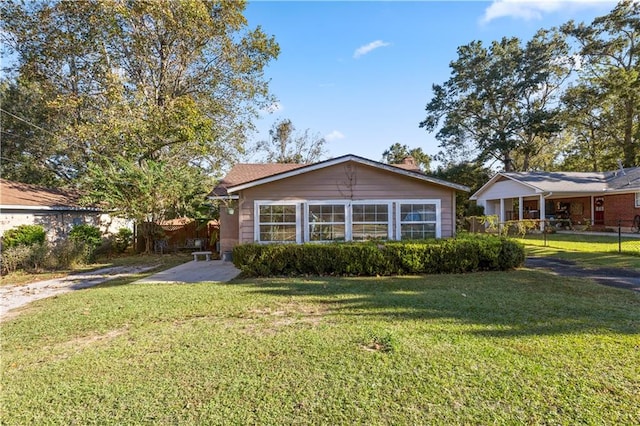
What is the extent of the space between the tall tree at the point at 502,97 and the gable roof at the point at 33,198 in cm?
Result: 3230

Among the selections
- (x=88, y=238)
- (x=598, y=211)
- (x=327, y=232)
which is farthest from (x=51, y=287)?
(x=598, y=211)

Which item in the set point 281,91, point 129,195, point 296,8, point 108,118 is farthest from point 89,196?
point 281,91

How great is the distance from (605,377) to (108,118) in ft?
57.4

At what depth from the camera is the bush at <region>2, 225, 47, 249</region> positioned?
11.7 meters

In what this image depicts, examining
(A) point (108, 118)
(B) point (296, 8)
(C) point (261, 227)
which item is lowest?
(C) point (261, 227)

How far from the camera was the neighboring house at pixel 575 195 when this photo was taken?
20609mm

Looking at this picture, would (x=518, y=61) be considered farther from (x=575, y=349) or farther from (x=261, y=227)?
(x=575, y=349)

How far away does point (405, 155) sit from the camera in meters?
47.6

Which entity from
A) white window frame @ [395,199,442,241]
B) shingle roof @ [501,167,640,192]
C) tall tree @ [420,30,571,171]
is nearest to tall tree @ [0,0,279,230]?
white window frame @ [395,199,442,241]

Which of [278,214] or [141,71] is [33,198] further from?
[278,214]

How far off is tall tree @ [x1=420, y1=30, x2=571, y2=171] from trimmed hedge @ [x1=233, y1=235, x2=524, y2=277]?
27843 mm

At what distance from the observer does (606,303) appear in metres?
5.79

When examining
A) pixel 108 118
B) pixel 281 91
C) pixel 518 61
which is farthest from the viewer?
pixel 518 61

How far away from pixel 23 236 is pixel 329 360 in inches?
538
